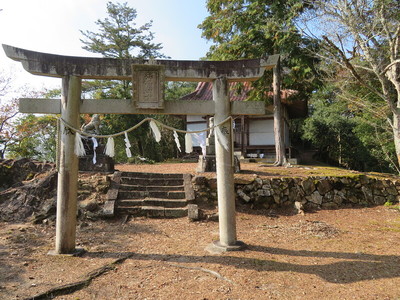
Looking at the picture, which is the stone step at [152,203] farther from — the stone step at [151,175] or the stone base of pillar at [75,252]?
the stone base of pillar at [75,252]

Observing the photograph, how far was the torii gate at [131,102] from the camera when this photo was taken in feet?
16.7

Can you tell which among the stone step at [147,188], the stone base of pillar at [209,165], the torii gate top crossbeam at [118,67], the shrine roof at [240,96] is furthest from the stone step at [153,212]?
the shrine roof at [240,96]

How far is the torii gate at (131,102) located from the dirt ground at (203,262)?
0.69 m

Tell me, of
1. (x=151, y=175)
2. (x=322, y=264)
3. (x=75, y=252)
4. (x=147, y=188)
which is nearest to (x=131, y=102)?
(x=75, y=252)

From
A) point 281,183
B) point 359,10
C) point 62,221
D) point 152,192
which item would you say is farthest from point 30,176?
point 359,10

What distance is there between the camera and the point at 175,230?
22.5ft

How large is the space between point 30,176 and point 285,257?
9593 mm

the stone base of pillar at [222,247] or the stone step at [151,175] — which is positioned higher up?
the stone step at [151,175]

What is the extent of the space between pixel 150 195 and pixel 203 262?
4.12m

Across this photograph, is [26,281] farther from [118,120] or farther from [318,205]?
[118,120]

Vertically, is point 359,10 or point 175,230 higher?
point 359,10

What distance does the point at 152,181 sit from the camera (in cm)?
927

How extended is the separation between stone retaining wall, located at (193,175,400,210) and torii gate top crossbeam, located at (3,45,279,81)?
14.2 ft

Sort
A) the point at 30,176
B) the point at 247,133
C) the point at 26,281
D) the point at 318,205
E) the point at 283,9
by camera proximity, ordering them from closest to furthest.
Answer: the point at 26,281, the point at 318,205, the point at 30,176, the point at 283,9, the point at 247,133
